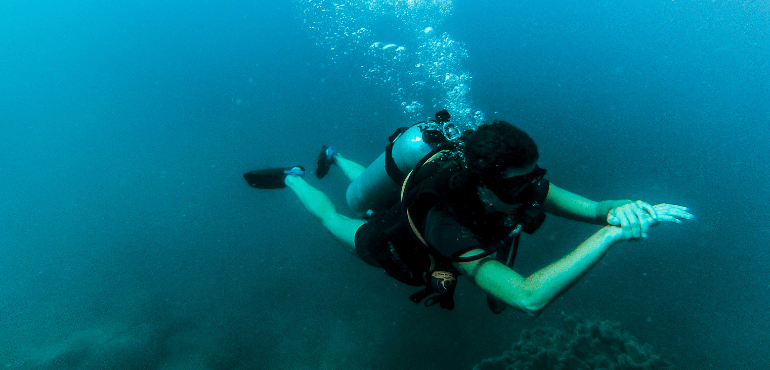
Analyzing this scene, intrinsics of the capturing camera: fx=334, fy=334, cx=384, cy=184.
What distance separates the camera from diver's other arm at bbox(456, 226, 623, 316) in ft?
5.59

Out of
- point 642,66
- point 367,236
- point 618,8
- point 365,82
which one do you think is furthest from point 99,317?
point 618,8

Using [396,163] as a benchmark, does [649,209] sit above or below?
below

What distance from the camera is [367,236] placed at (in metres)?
3.15

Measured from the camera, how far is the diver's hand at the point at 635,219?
5.58ft

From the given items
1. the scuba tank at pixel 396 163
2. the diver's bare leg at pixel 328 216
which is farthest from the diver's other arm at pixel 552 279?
the diver's bare leg at pixel 328 216

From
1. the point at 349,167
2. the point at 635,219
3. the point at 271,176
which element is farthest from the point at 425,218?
the point at 271,176

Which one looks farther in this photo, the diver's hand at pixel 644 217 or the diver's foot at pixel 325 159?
the diver's foot at pixel 325 159

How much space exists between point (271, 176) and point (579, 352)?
21.8 feet

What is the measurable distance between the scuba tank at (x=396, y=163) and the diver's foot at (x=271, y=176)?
156cm

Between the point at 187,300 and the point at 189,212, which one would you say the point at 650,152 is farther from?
the point at 189,212

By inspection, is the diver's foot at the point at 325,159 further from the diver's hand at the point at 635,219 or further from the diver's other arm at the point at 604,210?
the diver's hand at the point at 635,219

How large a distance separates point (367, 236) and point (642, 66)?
1248 inches

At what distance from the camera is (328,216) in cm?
416

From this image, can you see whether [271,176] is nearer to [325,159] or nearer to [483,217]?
[325,159]
